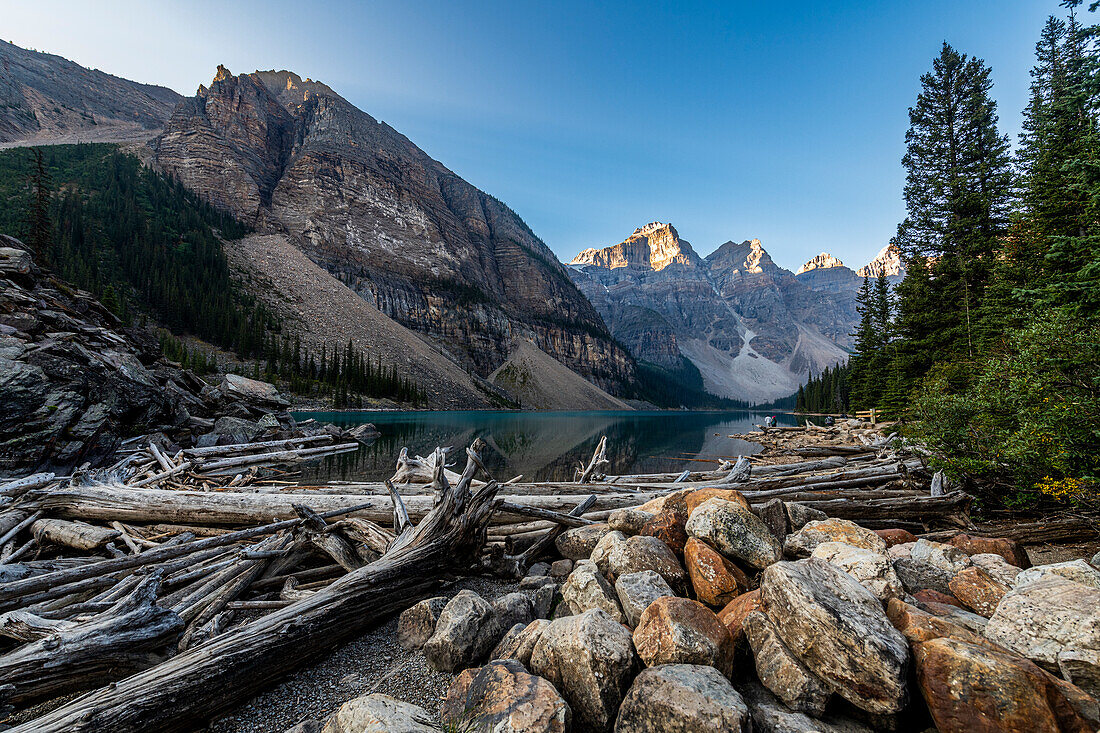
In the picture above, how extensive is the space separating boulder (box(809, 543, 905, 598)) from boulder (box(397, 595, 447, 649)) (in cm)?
426

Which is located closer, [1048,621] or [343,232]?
[1048,621]

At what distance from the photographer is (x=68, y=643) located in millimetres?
3486

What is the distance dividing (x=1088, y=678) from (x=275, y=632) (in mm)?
6323

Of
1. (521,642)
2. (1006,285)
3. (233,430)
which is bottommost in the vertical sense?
(233,430)

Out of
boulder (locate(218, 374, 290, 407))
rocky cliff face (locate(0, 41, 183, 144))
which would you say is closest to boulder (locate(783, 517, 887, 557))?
boulder (locate(218, 374, 290, 407))

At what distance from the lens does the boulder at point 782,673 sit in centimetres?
303

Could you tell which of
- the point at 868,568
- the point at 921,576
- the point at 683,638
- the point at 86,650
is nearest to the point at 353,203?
the point at 86,650

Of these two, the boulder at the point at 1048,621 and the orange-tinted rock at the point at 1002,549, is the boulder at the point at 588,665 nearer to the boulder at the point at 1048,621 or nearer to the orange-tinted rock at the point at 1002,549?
the boulder at the point at 1048,621

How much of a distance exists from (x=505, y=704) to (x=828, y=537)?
4525mm

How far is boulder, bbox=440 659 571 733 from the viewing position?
2.81 m

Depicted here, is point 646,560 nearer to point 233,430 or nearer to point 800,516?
point 800,516

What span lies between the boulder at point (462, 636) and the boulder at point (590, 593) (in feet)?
2.95

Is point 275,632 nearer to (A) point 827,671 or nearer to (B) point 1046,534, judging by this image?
(A) point 827,671

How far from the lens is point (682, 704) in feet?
9.16
